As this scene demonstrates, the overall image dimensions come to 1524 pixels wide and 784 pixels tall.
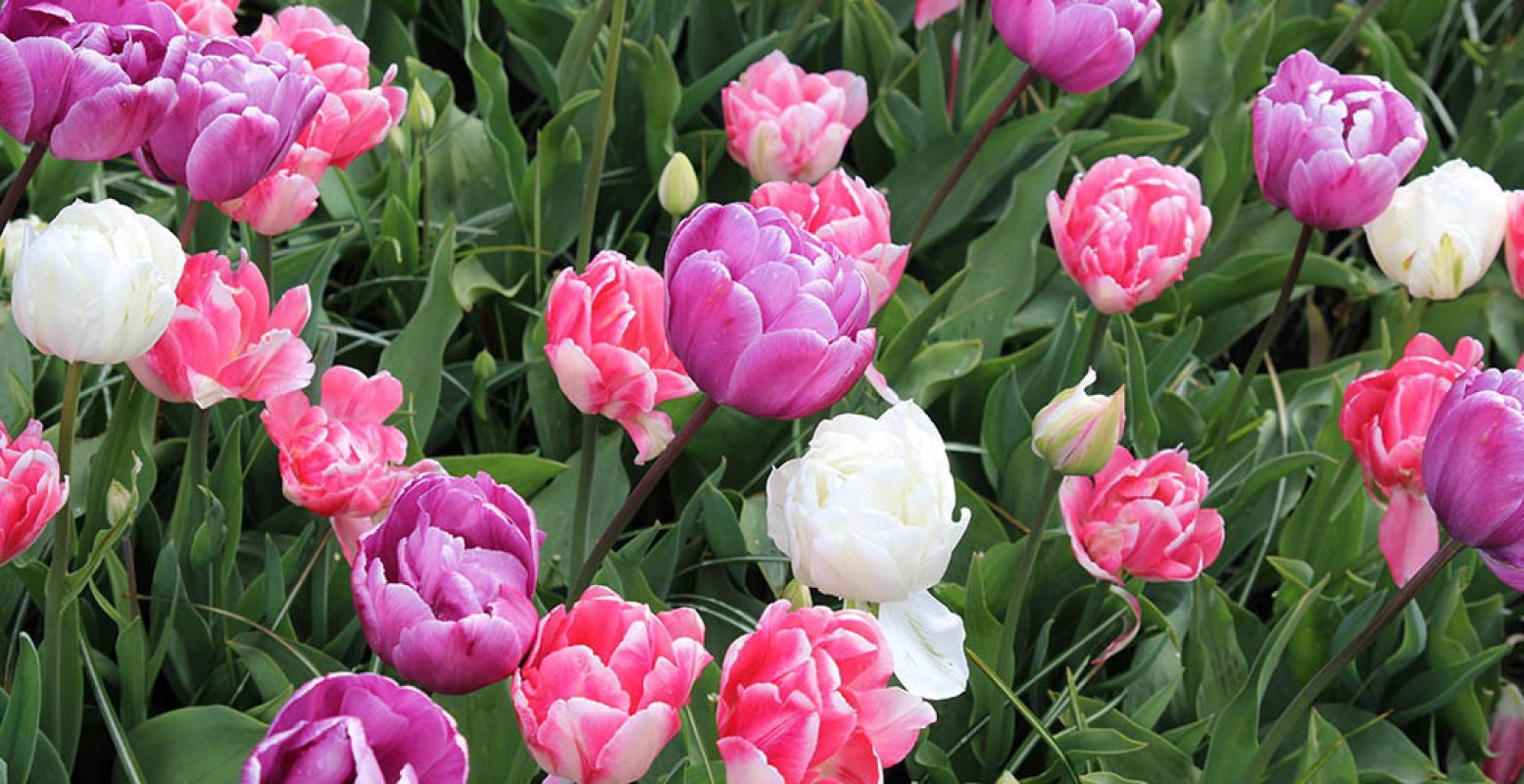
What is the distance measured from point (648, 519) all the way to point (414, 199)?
338 mm

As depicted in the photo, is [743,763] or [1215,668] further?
[1215,668]

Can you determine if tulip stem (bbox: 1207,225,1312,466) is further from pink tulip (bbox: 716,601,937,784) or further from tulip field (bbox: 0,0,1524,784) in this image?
pink tulip (bbox: 716,601,937,784)

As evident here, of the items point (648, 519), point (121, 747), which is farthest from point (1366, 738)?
point (121, 747)

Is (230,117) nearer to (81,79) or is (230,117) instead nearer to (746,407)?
(81,79)

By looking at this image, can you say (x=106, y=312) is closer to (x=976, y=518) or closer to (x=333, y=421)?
(x=333, y=421)

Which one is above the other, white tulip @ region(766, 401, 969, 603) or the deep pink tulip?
white tulip @ region(766, 401, 969, 603)

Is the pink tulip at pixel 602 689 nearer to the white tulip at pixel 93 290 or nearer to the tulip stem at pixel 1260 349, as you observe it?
the white tulip at pixel 93 290

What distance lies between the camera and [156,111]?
0.76 metres

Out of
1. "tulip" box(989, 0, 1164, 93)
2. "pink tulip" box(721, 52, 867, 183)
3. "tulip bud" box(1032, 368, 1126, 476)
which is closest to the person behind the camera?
"tulip bud" box(1032, 368, 1126, 476)

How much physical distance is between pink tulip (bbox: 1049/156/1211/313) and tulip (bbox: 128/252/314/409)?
54 centimetres

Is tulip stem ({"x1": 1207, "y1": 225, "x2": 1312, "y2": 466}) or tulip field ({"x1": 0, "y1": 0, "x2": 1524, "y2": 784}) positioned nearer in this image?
tulip field ({"x1": 0, "y1": 0, "x2": 1524, "y2": 784})

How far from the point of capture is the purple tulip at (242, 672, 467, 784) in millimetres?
521

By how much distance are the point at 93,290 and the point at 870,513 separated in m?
0.34

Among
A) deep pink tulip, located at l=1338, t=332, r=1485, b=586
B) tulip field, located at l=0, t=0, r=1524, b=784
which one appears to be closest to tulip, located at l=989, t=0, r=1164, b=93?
tulip field, located at l=0, t=0, r=1524, b=784
